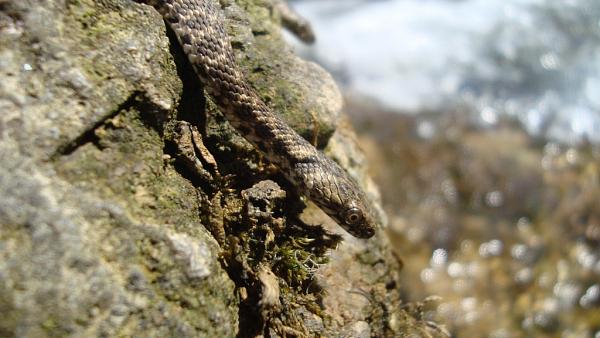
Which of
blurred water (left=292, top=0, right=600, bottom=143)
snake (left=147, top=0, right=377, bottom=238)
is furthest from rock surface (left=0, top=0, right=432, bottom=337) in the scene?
blurred water (left=292, top=0, right=600, bottom=143)

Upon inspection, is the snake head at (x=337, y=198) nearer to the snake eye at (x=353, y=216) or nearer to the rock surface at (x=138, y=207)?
the snake eye at (x=353, y=216)

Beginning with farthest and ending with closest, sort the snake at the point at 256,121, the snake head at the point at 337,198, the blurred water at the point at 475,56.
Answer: the blurred water at the point at 475,56
the snake head at the point at 337,198
the snake at the point at 256,121

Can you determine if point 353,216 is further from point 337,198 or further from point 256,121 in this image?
point 256,121

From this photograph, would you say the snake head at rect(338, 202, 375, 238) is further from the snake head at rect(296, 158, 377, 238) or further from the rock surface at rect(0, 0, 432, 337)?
the rock surface at rect(0, 0, 432, 337)

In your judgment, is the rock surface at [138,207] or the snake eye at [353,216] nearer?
the rock surface at [138,207]

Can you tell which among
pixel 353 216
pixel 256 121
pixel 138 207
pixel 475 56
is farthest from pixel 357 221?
pixel 475 56

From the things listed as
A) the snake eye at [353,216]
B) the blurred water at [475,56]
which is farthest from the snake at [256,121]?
the blurred water at [475,56]

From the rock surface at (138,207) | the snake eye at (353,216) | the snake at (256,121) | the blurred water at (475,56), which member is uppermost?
the blurred water at (475,56)
